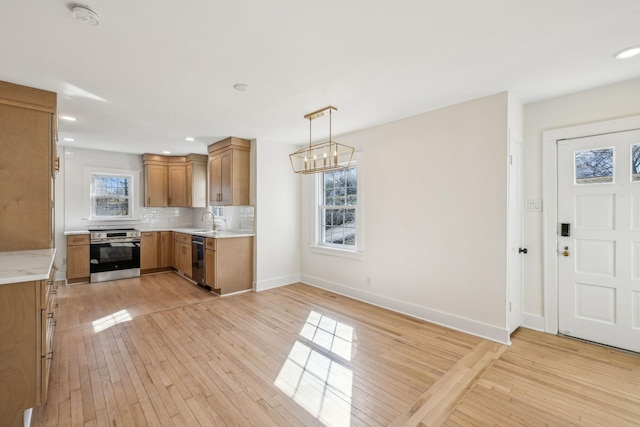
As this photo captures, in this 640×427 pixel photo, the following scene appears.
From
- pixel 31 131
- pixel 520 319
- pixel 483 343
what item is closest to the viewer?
pixel 31 131

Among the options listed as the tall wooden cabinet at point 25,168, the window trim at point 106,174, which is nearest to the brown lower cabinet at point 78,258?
the window trim at point 106,174

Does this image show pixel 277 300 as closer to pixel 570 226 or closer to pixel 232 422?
pixel 232 422

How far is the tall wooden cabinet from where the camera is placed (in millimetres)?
2596

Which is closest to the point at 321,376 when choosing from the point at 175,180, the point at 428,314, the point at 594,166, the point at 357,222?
the point at 428,314

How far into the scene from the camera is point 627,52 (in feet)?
7.20

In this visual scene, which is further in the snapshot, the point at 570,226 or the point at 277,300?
the point at 277,300

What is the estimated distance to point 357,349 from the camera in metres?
2.83

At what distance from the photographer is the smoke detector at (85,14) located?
168 cm

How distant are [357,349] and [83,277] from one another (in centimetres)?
521

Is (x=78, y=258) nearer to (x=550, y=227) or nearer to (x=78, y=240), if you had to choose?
(x=78, y=240)

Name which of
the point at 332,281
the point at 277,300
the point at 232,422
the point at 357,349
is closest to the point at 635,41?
the point at 357,349

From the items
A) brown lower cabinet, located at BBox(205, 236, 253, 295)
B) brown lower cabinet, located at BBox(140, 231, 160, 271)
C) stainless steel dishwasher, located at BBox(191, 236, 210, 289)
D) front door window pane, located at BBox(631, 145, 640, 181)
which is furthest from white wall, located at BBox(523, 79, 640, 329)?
brown lower cabinet, located at BBox(140, 231, 160, 271)

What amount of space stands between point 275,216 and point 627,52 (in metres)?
4.38

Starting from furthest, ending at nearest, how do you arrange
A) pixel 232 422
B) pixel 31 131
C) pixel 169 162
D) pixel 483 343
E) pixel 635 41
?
pixel 169 162 < pixel 483 343 < pixel 31 131 < pixel 635 41 < pixel 232 422
